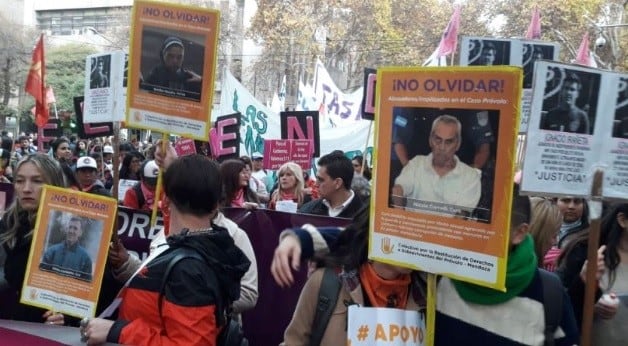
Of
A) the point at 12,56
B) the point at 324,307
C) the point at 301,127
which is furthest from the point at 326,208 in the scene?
the point at 12,56

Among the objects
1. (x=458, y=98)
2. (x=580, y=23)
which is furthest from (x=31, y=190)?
(x=580, y=23)

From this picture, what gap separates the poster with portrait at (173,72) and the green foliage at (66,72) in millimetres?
46622

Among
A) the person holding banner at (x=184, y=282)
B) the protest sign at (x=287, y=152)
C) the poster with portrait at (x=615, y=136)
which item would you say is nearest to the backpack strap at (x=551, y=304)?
the poster with portrait at (x=615, y=136)

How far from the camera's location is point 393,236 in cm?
237

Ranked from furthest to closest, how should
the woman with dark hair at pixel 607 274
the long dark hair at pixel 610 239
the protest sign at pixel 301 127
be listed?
the protest sign at pixel 301 127, the long dark hair at pixel 610 239, the woman with dark hair at pixel 607 274

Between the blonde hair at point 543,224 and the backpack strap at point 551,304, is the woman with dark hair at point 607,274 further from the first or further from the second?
the backpack strap at point 551,304

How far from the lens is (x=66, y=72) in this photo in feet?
168

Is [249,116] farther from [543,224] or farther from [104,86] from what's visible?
[543,224]

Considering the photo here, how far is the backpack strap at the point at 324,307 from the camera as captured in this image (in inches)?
91.9

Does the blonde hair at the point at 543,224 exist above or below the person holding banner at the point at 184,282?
above

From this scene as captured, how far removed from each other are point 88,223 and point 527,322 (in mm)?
1657

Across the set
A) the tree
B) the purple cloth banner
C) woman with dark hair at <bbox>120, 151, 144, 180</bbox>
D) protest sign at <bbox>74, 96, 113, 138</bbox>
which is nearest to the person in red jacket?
the purple cloth banner

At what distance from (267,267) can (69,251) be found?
6.17ft

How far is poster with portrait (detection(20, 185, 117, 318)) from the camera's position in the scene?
282cm
